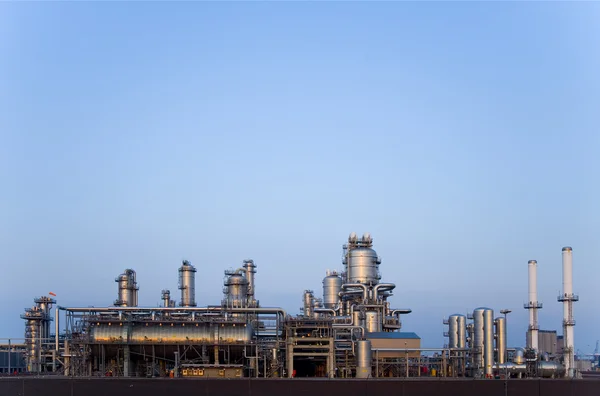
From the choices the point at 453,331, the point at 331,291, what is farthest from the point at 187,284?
the point at 453,331

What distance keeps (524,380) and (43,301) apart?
66368mm

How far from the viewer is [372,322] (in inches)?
3504

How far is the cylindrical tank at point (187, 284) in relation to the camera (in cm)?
9550

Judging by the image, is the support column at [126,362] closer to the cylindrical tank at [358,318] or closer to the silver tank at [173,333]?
the silver tank at [173,333]

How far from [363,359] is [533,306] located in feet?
87.1

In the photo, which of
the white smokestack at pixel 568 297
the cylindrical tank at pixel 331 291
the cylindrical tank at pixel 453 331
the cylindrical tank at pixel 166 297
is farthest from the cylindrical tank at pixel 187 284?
the white smokestack at pixel 568 297

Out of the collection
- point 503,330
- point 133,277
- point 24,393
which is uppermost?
point 133,277

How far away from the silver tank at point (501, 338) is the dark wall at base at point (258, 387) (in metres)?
6.21

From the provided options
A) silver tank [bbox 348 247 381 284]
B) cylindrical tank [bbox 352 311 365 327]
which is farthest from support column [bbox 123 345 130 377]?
silver tank [bbox 348 247 381 284]

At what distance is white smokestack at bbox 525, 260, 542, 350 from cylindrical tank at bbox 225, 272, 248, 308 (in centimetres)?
3398

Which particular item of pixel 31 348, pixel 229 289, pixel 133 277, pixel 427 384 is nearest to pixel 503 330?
pixel 427 384

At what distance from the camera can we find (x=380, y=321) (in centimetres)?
9025

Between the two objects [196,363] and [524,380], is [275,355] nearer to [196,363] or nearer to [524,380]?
[196,363]

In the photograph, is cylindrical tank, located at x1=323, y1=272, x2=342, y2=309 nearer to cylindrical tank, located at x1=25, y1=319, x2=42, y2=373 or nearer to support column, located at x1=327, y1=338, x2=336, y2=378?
support column, located at x1=327, y1=338, x2=336, y2=378
